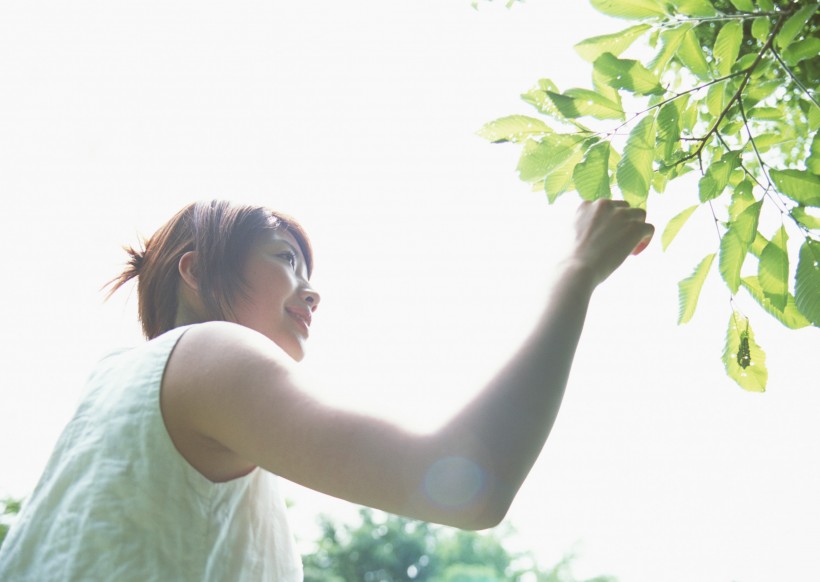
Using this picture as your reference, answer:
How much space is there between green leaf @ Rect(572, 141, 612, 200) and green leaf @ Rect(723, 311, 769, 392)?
0.47m

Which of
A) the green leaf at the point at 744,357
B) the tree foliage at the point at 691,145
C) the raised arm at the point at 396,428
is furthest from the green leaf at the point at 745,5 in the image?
the raised arm at the point at 396,428

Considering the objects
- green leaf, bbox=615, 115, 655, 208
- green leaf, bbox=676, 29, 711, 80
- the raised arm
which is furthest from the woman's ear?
green leaf, bbox=676, 29, 711, 80

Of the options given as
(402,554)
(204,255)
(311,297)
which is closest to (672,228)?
(311,297)

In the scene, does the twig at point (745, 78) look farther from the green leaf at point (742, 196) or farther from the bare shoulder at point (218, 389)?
the bare shoulder at point (218, 389)

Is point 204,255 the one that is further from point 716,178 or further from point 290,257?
point 716,178

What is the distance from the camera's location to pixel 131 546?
0.90 meters

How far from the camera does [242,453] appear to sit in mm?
872

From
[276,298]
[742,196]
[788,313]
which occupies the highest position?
[742,196]

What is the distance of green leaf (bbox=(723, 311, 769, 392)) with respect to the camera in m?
1.52

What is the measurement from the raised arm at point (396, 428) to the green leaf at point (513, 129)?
542mm

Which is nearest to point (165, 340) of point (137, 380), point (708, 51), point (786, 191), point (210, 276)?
point (137, 380)

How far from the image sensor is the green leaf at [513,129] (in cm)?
139

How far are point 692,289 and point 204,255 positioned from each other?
3.49ft

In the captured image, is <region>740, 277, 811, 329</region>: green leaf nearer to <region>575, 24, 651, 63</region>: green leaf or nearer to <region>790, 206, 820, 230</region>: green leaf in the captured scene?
<region>790, 206, 820, 230</region>: green leaf
